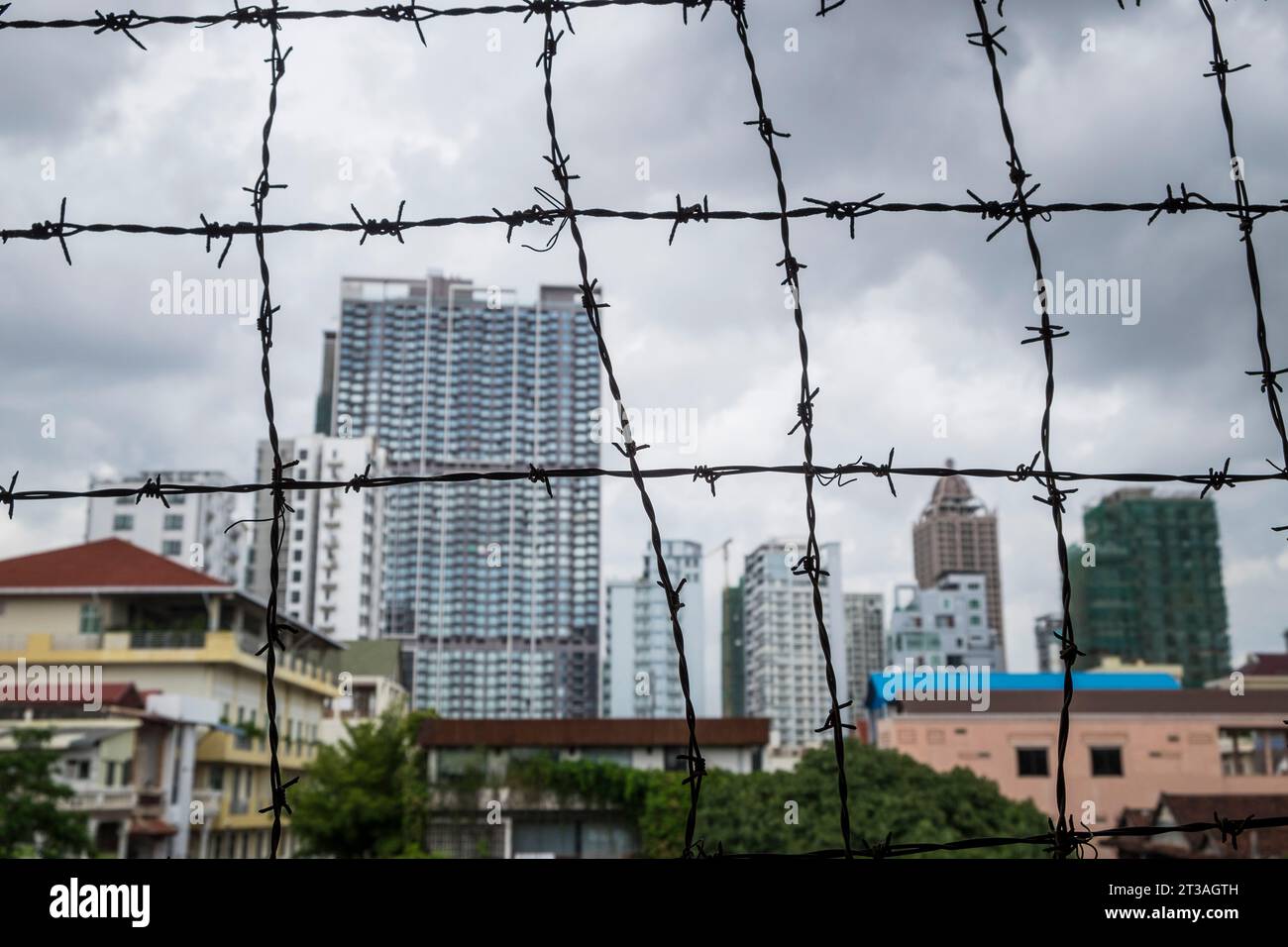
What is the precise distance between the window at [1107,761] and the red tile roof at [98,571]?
60.2 ft

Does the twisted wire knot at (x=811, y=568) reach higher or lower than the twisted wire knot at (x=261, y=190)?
lower

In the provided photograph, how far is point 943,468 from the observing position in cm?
121

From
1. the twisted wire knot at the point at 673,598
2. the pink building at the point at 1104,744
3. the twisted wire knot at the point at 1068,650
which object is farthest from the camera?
the pink building at the point at 1104,744

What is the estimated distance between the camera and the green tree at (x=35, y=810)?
543 inches

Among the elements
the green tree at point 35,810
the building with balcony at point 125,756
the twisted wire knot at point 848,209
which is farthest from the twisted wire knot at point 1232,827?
the building with balcony at point 125,756

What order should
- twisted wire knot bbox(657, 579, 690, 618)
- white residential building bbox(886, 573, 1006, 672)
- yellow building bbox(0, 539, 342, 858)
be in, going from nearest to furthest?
twisted wire knot bbox(657, 579, 690, 618), yellow building bbox(0, 539, 342, 858), white residential building bbox(886, 573, 1006, 672)

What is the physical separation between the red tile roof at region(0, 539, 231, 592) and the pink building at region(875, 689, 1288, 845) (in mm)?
15071

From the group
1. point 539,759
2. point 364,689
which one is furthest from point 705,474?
point 364,689

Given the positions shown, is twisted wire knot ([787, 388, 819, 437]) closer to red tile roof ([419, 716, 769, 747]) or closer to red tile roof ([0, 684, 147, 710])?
red tile roof ([0, 684, 147, 710])

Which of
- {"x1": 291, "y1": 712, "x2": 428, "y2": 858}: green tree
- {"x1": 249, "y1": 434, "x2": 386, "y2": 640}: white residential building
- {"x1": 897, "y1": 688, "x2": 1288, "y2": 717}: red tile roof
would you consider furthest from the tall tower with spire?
{"x1": 291, "y1": 712, "x2": 428, "y2": 858}: green tree

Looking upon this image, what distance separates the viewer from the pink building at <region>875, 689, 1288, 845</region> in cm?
2431

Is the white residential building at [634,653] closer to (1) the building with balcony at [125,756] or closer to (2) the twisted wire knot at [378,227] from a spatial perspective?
(1) the building with balcony at [125,756]
